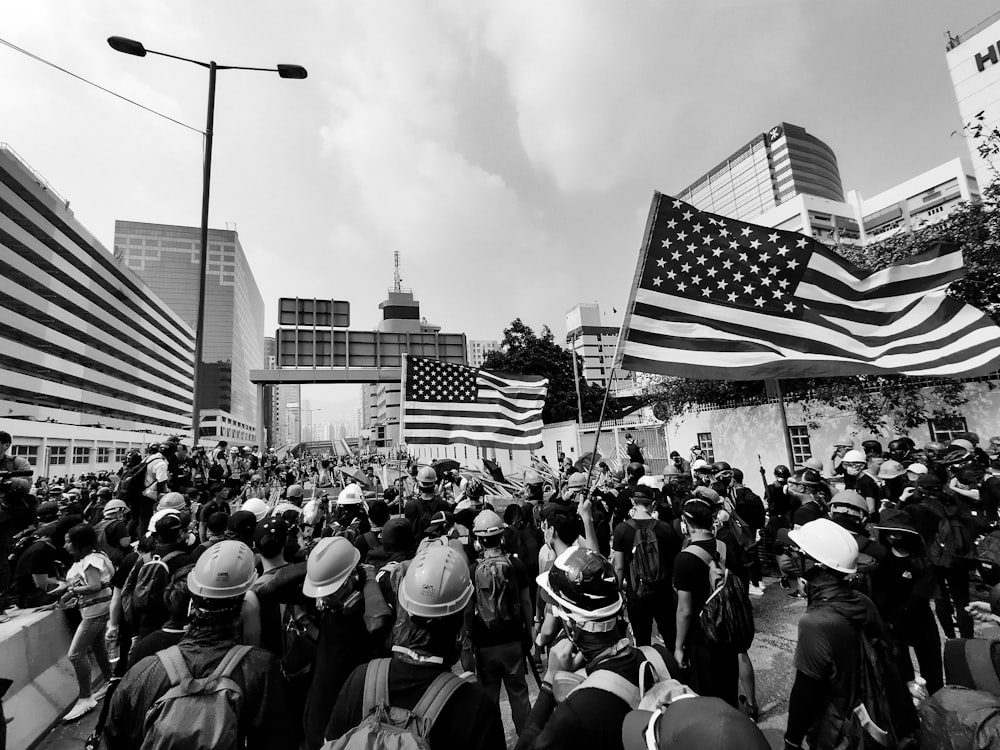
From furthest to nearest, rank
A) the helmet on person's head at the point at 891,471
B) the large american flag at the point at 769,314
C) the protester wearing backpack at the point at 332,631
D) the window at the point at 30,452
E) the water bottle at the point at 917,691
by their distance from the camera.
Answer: the window at the point at 30,452 < the large american flag at the point at 769,314 < the helmet on person's head at the point at 891,471 < the water bottle at the point at 917,691 < the protester wearing backpack at the point at 332,631

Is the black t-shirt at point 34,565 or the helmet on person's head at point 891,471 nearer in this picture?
the black t-shirt at point 34,565

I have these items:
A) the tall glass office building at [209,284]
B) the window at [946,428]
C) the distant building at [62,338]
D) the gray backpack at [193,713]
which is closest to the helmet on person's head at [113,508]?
the gray backpack at [193,713]

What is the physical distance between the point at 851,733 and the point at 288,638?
2.97 meters

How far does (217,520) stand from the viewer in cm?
450

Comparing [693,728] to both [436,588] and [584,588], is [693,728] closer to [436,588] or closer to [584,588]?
[584,588]

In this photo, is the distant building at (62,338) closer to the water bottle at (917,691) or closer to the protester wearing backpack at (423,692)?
the protester wearing backpack at (423,692)

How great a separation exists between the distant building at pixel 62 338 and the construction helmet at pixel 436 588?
33628 mm

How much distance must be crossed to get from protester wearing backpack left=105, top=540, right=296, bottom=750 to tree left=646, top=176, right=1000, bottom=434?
13.8m

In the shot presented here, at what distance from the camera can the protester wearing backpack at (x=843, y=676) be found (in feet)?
7.17

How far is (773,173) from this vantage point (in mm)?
91125

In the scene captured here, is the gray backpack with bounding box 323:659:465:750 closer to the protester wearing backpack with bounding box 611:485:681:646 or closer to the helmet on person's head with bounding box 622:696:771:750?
the helmet on person's head with bounding box 622:696:771:750

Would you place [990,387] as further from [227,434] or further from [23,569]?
[227,434]

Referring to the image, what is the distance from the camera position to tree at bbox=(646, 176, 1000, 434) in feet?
37.4

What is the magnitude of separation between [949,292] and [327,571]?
15435 mm
